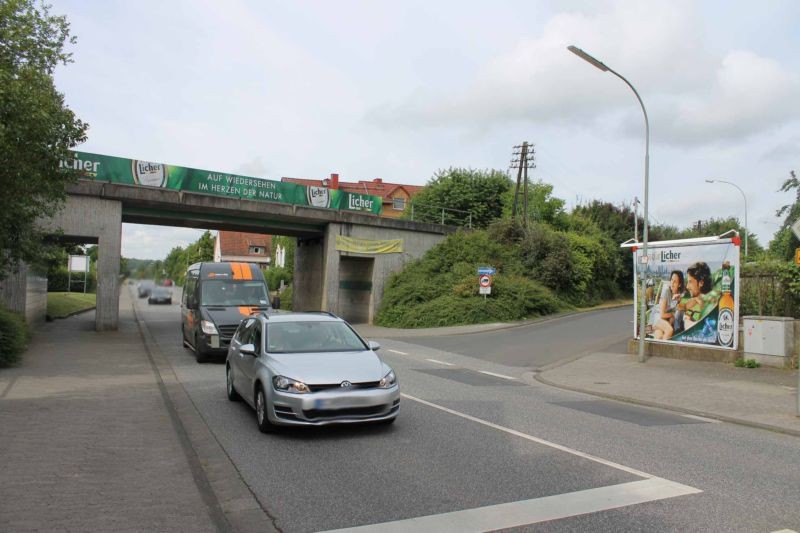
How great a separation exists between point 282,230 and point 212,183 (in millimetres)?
5943

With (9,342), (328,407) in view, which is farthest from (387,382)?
(9,342)

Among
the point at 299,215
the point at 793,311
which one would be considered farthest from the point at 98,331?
the point at 793,311

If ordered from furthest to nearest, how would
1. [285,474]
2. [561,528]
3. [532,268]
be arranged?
[532,268]
[285,474]
[561,528]

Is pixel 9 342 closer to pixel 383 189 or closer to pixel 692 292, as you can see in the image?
pixel 692 292

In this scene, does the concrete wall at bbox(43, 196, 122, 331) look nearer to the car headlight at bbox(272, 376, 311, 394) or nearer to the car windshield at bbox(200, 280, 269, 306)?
the car windshield at bbox(200, 280, 269, 306)

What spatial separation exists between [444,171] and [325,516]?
49856mm

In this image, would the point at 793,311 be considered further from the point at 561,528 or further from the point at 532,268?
the point at 532,268

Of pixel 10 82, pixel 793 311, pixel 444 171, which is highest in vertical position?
pixel 444 171

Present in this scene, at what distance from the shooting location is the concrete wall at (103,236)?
24344mm

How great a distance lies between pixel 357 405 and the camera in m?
7.20

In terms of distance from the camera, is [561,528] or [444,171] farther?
[444,171]

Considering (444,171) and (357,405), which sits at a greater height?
(444,171)

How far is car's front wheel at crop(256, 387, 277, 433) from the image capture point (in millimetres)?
7508

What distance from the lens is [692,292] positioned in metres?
16.4
